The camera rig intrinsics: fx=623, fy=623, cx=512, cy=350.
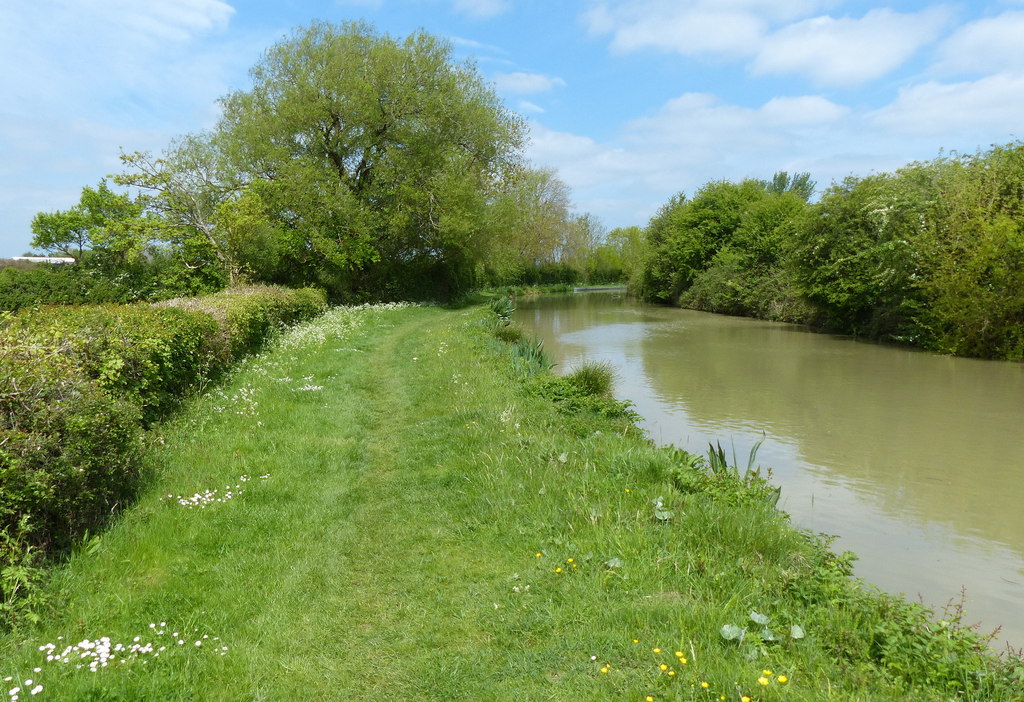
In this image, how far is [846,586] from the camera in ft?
14.0

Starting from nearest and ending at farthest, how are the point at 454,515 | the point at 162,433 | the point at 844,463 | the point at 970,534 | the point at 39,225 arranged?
the point at 454,515 < the point at 970,534 < the point at 162,433 < the point at 844,463 < the point at 39,225

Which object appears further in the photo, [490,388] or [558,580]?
[490,388]

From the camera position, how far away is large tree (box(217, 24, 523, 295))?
92.7 feet

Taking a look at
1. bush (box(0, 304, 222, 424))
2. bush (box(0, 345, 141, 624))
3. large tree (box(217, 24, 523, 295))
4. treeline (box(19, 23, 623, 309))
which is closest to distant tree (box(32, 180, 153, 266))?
treeline (box(19, 23, 623, 309))

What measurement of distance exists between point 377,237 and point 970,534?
2805 cm

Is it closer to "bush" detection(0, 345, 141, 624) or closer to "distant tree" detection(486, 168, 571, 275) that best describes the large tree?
"distant tree" detection(486, 168, 571, 275)

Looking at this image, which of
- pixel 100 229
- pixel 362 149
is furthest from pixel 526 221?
pixel 100 229

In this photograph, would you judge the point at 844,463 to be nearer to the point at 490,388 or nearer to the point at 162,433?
the point at 490,388

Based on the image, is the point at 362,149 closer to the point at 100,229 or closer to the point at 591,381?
the point at 100,229

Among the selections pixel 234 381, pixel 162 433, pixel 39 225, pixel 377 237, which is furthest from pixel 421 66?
pixel 162 433

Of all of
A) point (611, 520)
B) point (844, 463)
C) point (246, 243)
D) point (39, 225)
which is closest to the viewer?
point (611, 520)

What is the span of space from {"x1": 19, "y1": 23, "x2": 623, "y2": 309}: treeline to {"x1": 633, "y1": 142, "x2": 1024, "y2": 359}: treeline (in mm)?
15677

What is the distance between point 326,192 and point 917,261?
23799 mm

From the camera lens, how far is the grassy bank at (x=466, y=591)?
3.36 meters
